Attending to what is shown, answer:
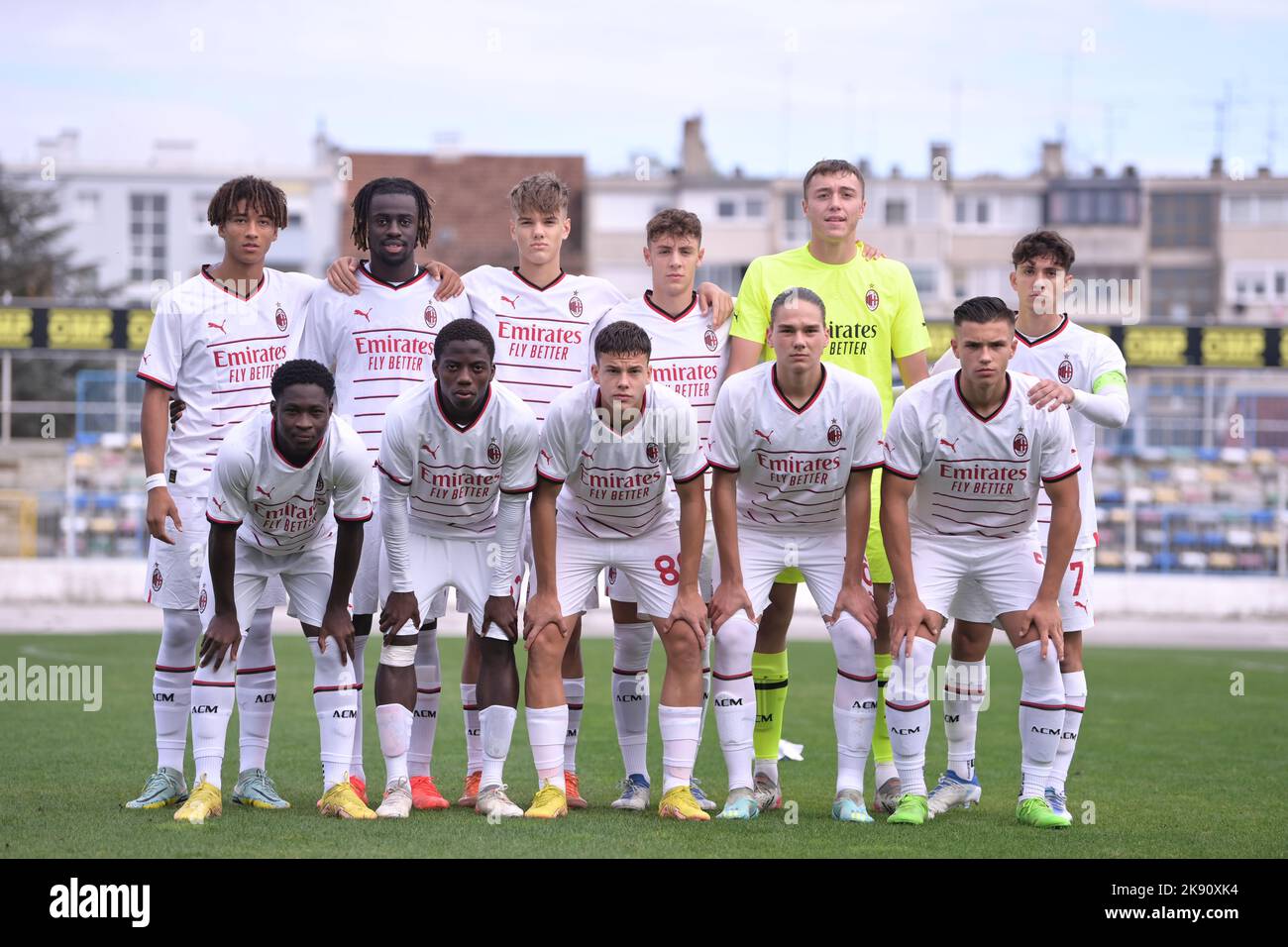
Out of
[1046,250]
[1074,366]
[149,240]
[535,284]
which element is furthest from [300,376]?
[149,240]

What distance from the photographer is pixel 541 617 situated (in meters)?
6.74

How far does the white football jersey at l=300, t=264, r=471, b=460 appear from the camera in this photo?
7227 mm

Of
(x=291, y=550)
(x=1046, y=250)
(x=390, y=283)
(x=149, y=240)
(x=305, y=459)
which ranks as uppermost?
(x=149, y=240)

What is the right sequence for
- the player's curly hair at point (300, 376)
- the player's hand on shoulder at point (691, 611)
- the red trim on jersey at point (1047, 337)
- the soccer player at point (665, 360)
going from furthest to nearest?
the red trim on jersey at point (1047, 337) < the soccer player at point (665, 360) < the player's hand on shoulder at point (691, 611) < the player's curly hair at point (300, 376)

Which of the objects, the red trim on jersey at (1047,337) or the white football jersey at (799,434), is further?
the red trim on jersey at (1047,337)

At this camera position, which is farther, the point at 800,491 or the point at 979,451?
the point at 800,491

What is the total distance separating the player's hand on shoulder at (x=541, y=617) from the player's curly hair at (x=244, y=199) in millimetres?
2102

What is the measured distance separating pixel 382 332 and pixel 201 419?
915 mm

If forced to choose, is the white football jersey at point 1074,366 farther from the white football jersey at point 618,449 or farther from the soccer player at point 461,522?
the soccer player at point 461,522

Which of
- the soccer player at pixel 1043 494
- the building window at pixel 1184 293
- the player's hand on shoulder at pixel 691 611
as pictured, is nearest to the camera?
the player's hand on shoulder at pixel 691 611

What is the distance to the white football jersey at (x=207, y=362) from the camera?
7.16 meters

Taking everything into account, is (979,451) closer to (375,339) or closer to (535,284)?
(535,284)

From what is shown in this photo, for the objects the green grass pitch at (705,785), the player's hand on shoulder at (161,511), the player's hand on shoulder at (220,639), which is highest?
the player's hand on shoulder at (161,511)

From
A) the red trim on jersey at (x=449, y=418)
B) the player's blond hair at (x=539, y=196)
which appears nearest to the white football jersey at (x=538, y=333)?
the player's blond hair at (x=539, y=196)
